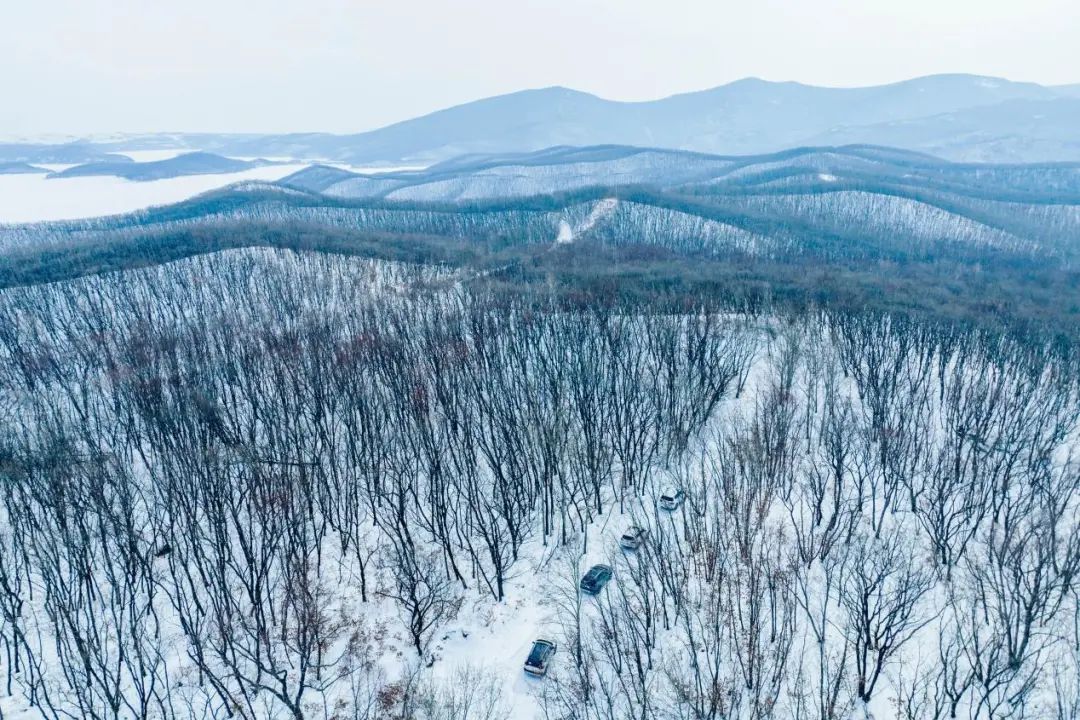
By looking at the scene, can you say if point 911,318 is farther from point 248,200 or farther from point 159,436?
point 248,200

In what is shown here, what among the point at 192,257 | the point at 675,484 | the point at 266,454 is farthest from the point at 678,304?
the point at 192,257

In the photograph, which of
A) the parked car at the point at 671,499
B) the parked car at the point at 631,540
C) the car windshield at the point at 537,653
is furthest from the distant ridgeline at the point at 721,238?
the car windshield at the point at 537,653

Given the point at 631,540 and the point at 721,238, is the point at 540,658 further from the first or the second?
the point at 721,238

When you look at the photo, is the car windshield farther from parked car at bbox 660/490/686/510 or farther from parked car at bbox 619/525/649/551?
parked car at bbox 660/490/686/510

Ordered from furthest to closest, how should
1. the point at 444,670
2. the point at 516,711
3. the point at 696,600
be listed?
1. the point at 696,600
2. the point at 444,670
3. the point at 516,711

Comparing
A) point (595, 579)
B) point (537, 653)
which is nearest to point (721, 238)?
point (595, 579)

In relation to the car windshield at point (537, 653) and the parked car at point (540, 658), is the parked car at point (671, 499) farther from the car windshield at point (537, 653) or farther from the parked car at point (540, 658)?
the car windshield at point (537, 653)

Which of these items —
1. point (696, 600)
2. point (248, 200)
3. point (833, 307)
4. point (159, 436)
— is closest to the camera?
point (696, 600)
